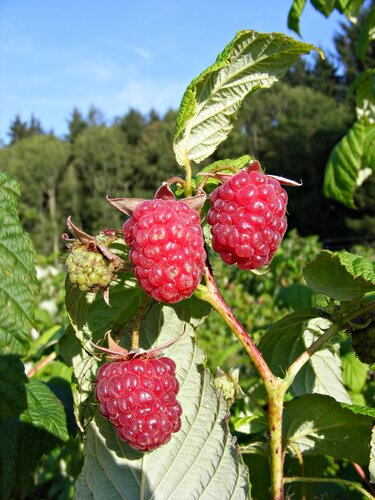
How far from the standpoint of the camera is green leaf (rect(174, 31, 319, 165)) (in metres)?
0.81

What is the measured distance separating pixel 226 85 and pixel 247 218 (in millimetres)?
226

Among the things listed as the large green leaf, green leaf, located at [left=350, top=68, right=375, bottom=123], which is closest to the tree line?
green leaf, located at [left=350, top=68, right=375, bottom=123]

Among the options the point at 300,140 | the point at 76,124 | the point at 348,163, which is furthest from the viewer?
the point at 76,124

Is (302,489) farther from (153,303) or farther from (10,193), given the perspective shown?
(10,193)

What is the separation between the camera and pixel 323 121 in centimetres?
2753

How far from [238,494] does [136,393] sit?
17 cm

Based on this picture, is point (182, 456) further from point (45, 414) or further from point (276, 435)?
point (45, 414)

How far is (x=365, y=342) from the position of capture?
0.85m

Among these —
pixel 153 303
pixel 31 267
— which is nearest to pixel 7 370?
pixel 31 267

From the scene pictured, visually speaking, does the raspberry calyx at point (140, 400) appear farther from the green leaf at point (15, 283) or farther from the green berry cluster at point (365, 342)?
the green berry cluster at point (365, 342)

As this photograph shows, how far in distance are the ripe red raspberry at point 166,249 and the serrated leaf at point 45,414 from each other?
1.30ft

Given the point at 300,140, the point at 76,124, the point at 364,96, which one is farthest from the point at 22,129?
the point at 364,96

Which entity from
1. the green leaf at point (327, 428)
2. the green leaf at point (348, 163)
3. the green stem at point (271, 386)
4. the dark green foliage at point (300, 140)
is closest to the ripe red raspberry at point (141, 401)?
the green stem at point (271, 386)

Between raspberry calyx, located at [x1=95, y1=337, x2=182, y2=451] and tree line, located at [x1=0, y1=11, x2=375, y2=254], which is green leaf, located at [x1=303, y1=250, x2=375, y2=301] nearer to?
raspberry calyx, located at [x1=95, y1=337, x2=182, y2=451]
